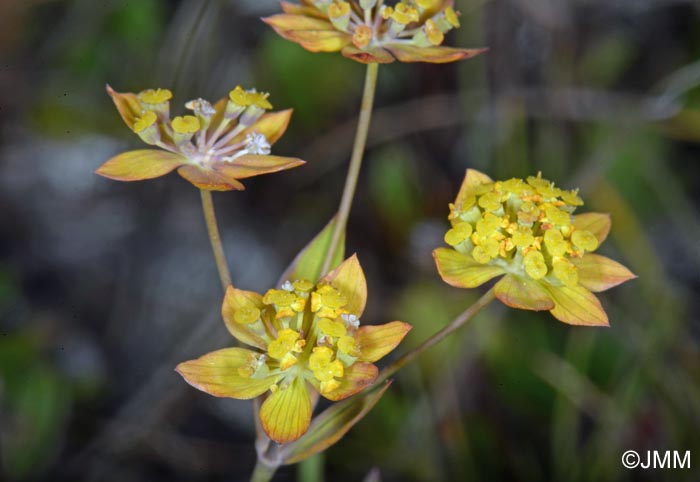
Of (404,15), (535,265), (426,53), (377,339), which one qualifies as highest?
(404,15)

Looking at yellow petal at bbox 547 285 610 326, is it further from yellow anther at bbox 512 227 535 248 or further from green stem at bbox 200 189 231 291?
green stem at bbox 200 189 231 291

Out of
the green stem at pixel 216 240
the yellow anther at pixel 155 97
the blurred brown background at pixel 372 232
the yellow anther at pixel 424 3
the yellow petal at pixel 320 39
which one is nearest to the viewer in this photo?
the green stem at pixel 216 240

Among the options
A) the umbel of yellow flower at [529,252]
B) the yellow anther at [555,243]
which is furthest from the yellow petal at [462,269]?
the yellow anther at [555,243]

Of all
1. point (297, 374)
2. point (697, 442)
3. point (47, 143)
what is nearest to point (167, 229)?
point (47, 143)

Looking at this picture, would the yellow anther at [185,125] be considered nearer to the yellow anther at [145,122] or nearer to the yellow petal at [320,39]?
the yellow anther at [145,122]

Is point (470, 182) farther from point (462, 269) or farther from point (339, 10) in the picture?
point (339, 10)

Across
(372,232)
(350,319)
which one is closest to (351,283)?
(350,319)
